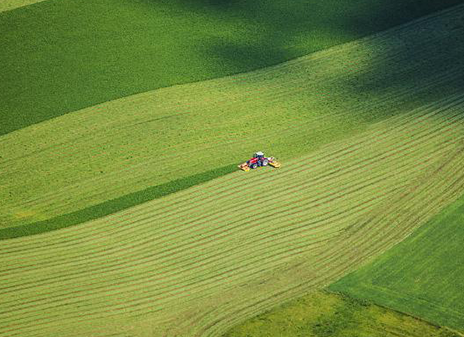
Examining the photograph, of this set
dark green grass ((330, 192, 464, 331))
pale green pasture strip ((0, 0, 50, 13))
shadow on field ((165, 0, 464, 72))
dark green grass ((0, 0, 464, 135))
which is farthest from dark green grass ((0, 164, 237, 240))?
pale green pasture strip ((0, 0, 50, 13))

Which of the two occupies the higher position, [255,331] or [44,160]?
[44,160]

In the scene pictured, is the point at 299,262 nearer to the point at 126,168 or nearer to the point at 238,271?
the point at 238,271

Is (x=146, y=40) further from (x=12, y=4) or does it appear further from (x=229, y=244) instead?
(x=229, y=244)

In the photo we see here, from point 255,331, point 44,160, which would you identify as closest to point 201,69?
point 44,160

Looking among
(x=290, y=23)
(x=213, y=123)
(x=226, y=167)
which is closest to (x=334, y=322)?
(x=226, y=167)

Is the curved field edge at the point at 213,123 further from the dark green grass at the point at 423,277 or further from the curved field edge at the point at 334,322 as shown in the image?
the curved field edge at the point at 334,322

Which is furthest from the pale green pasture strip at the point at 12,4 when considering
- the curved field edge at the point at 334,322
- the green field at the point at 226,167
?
the curved field edge at the point at 334,322
